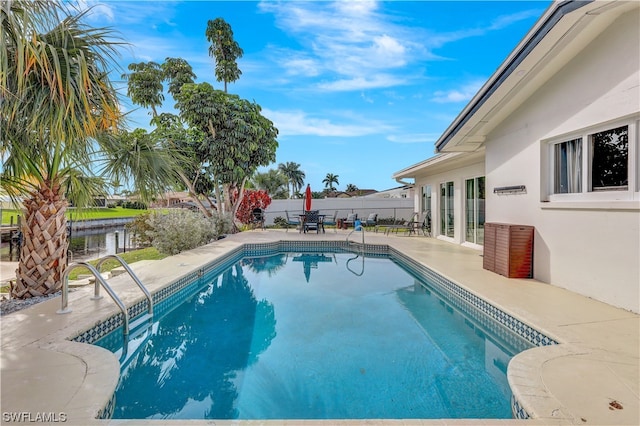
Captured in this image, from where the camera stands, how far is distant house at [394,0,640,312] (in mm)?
4695

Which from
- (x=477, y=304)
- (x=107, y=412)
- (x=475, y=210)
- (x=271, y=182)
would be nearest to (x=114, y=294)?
(x=107, y=412)

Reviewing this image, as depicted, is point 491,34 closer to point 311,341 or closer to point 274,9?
point 274,9

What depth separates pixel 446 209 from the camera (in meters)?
13.6

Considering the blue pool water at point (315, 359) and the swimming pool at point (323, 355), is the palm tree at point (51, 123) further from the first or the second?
the blue pool water at point (315, 359)

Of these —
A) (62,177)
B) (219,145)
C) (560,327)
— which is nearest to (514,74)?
(560,327)

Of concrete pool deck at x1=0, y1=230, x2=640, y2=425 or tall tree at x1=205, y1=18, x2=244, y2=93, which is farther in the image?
tall tree at x1=205, y1=18, x2=244, y2=93

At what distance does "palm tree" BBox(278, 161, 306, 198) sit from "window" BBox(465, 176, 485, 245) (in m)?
54.8

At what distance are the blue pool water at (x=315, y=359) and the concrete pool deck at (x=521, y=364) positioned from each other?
44cm

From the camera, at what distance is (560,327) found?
13.4 feet

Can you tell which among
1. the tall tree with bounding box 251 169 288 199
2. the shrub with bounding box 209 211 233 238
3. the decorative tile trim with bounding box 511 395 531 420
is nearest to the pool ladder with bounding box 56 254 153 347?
the decorative tile trim with bounding box 511 395 531 420

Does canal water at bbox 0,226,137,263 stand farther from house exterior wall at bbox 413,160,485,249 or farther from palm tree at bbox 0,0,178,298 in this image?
house exterior wall at bbox 413,160,485,249

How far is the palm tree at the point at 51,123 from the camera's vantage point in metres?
3.66

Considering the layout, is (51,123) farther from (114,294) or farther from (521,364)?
(521,364)

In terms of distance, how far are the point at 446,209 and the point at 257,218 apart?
10390mm
